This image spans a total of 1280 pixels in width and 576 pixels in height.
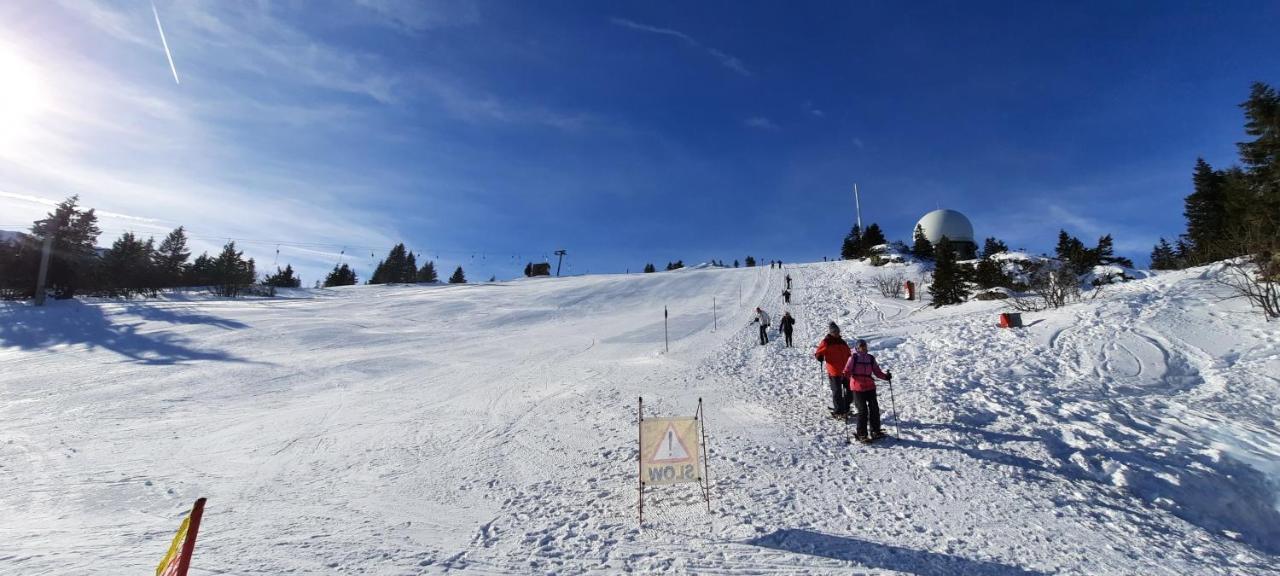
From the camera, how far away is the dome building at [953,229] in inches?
2344

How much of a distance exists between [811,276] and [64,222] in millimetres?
54639

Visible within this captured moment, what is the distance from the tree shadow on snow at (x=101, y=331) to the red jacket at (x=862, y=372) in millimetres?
18615

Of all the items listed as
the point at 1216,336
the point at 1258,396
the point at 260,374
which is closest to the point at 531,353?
the point at 260,374

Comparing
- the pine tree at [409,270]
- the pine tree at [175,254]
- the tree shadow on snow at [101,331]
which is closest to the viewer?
the tree shadow on snow at [101,331]

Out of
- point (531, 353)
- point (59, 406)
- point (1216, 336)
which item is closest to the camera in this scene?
point (59, 406)

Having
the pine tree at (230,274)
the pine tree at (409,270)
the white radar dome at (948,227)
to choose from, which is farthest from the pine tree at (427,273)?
the white radar dome at (948,227)

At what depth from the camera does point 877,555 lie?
511 centimetres

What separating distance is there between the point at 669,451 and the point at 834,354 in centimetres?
523

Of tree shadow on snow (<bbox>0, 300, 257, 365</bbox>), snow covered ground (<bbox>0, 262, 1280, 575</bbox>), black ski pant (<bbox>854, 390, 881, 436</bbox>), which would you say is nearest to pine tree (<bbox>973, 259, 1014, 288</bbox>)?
snow covered ground (<bbox>0, 262, 1280, 575</bbox>)

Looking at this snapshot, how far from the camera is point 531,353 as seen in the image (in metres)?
19.0

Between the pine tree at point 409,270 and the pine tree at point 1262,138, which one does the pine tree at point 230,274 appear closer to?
the pine tree at point 409,270

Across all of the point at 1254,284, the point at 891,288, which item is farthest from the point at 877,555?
the point at 891,288

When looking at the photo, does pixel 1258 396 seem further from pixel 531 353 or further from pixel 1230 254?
pixel 531 353

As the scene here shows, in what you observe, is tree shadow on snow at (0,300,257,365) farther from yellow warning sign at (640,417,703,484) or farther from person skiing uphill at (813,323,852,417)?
person skiing uphill at (813,323,852,417)
